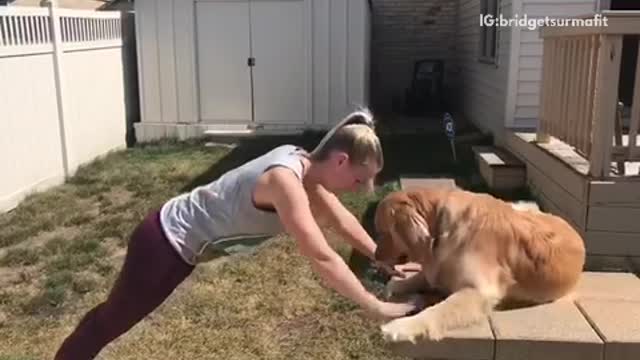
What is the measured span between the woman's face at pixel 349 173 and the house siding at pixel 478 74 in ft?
21.2

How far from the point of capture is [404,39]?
16.1m

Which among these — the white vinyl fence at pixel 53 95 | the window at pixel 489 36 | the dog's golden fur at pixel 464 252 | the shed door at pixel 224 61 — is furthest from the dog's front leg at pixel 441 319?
the shed door at pixel 224 61

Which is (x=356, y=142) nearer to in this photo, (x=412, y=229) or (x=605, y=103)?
(x=412, y=229)

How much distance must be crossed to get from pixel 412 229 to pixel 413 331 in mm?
333

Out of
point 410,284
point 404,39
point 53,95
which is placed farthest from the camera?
point 404,39

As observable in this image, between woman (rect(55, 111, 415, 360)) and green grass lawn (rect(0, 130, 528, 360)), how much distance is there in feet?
3.04

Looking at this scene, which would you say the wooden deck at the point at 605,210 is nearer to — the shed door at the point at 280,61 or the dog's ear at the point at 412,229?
the dog's ear at the point at 412,229

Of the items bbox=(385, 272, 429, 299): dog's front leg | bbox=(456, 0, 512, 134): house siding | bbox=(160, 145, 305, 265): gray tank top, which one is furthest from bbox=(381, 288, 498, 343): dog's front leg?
bbox=(456, 0, 512, 134): house siding

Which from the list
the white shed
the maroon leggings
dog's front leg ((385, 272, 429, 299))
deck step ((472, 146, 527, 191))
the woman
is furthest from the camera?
the white shed

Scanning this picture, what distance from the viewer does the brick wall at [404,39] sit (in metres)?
15.7

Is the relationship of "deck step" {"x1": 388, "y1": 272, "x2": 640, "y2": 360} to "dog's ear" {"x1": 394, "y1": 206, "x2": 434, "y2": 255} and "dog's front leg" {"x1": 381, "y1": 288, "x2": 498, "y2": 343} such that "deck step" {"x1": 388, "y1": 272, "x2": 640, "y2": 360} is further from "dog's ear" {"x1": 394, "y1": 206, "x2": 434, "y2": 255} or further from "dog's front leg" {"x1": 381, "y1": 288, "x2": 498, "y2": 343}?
"dog's ear" {"x1": 394, "y1": 206, "x2": 434, "y2": 255}

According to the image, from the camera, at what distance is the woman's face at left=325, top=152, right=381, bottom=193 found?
2.49 meters

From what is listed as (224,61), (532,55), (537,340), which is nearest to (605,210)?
(537,340)

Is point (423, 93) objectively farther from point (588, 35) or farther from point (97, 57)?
point (588, 35)
